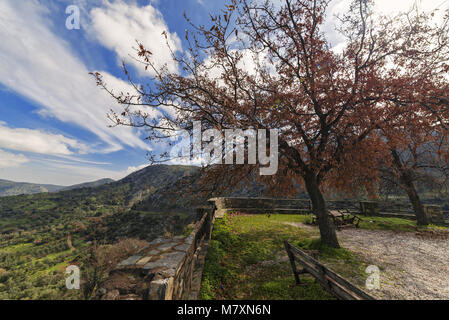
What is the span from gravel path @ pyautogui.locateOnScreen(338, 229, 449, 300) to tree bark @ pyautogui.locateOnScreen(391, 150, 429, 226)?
2.66 meters

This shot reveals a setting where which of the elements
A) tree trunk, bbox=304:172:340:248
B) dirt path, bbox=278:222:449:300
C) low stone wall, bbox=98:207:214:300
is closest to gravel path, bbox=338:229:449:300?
dirt path, bbox=278:222:449:300

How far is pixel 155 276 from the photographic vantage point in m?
2.80

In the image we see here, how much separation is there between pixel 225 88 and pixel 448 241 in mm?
11953

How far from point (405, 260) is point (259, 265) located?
506 cm

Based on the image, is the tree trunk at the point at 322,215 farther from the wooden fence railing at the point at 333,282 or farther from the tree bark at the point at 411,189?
the tree bark at the point at 411,189

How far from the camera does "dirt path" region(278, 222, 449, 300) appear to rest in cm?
431

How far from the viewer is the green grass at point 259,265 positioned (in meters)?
4.31

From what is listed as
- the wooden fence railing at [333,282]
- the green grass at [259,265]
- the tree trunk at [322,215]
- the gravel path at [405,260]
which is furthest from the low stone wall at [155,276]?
Answer: the tree trunk at [322,215]

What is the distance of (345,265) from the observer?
18.0ft

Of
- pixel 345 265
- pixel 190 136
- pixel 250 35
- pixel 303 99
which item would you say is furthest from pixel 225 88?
pixel 345 265

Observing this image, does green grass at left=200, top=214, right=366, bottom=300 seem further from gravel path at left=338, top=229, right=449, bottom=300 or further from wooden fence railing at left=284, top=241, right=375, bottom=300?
wooden fence railing at left=284, top=241, right=375, bottom=300

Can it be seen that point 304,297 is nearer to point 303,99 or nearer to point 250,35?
point 303,99

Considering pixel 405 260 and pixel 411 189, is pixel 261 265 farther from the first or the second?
pixel 411 189

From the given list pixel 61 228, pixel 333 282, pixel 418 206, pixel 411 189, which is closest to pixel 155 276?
pixel 333 282
